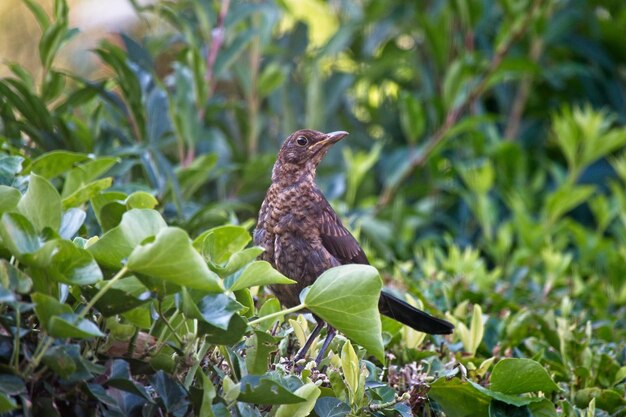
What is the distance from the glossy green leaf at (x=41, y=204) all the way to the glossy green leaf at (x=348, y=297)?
477 millimetres

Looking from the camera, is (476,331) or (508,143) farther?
(508,143)

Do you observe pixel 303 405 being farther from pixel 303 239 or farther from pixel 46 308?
pixel 303 239

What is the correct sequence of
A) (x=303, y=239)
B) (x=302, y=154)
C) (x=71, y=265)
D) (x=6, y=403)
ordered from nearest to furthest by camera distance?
(x=6, y=403)
(x=71, y=265)
(x=303, y=239)
(x=302, y=154)

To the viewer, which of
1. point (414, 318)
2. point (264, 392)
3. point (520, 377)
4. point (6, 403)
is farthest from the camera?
point (414, 318)

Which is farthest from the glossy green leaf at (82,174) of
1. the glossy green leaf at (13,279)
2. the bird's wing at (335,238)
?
the glossy green leaf at (13,279)

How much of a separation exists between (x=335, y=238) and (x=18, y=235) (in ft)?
4.18

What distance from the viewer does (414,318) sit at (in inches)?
97.6

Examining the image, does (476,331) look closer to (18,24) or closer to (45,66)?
(45,66)

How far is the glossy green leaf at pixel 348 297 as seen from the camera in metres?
1.65

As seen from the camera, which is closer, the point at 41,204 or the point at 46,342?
the point at 46,342

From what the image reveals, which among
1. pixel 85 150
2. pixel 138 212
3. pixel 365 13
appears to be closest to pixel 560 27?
pixel 365 13

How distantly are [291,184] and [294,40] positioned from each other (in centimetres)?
Answer: 278

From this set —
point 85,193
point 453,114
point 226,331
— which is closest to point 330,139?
point 85,193

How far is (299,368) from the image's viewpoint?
219 centimetres
